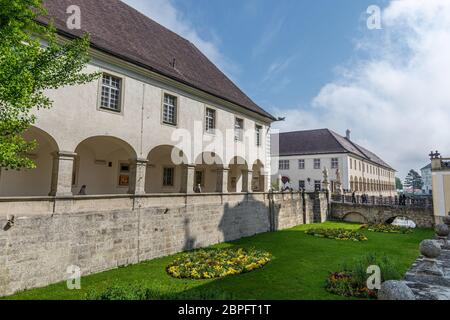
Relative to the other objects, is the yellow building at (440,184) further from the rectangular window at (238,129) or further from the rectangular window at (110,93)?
the rectangular window at (110,93)

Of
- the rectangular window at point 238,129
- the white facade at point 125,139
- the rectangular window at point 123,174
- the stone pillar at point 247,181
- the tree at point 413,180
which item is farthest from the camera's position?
the tree at point 413,180

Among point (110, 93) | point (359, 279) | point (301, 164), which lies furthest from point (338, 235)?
point (301, 164)

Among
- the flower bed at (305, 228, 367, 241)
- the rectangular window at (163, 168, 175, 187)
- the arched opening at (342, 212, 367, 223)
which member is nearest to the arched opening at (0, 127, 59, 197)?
the rectangular window at (163, 168, 175, 187)

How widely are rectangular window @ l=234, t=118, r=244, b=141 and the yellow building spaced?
17913 mm

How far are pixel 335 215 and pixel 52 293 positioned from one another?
28636 millimetres

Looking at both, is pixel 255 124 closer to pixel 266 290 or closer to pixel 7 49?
pixel 266 290

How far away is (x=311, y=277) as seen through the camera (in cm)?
1059

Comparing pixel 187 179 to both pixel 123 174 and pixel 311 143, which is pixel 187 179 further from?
pixel 311 143

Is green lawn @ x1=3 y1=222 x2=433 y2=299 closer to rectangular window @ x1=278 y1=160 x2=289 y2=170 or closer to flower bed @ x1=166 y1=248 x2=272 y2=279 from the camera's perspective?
flower bed @ x1=166 y1=248 x2=272 y2=279

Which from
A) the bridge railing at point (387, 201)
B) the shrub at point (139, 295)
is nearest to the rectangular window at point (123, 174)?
the shrub at point (139, 295)

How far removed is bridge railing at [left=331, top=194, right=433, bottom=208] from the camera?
1076 inches

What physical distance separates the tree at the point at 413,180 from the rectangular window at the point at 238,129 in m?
153

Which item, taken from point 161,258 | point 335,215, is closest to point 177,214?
point 161,258

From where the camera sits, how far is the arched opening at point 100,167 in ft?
48.1
